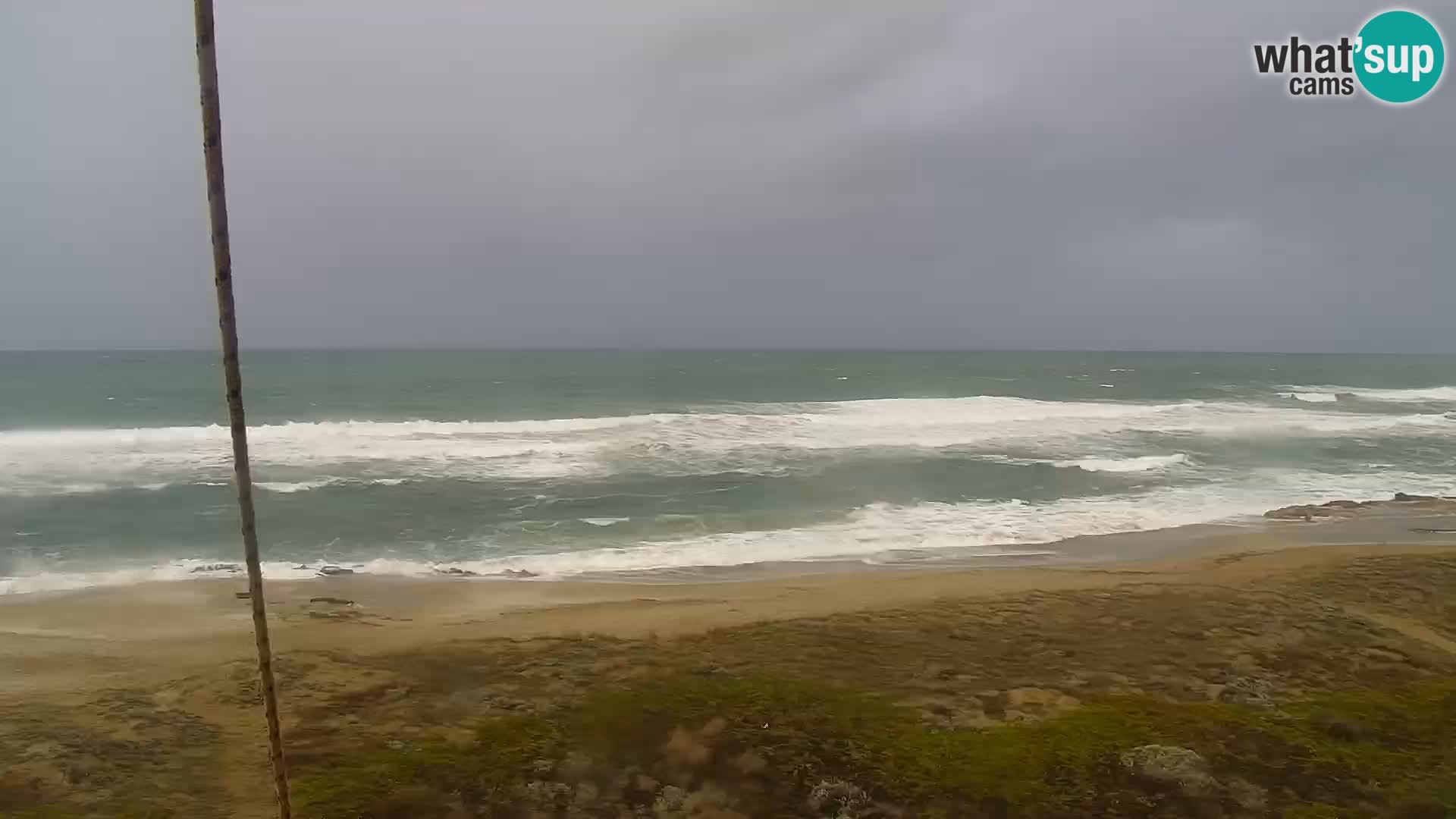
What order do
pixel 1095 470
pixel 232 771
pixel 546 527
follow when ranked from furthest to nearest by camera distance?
pixel 1095 470 < pixel 546 527 < pixel 232 771

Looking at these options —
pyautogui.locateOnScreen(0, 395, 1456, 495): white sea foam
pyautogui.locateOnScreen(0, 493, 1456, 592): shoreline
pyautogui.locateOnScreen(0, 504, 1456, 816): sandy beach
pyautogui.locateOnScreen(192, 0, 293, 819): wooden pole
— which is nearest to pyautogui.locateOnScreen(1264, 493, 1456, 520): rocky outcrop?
pyautogui.locateOnScreen(0, 493, 1456, 592): shoreline

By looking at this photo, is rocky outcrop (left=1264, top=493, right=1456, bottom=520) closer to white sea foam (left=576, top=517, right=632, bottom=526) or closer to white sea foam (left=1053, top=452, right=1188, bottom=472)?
white sea foam (left=1053, top=452, right=1188, bottom=472)

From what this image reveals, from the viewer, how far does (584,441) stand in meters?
21.3

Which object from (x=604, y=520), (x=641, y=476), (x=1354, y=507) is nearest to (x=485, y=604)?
(x=604, y=520)

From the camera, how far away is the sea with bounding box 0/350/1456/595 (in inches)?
420

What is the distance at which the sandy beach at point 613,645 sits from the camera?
496 cm

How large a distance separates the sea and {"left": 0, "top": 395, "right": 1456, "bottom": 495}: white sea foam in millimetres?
127

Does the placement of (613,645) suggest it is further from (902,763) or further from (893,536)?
(893,536)

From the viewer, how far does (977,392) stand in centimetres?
4456

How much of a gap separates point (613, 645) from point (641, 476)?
32.9ft

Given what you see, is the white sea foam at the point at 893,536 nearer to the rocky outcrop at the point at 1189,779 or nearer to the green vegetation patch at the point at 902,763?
the green vegetation patch at the point at 902,763

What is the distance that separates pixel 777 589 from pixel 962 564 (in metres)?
2.70

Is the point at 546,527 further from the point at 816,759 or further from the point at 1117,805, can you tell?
the point at 1117,805

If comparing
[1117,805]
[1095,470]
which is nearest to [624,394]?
[1095,470]
